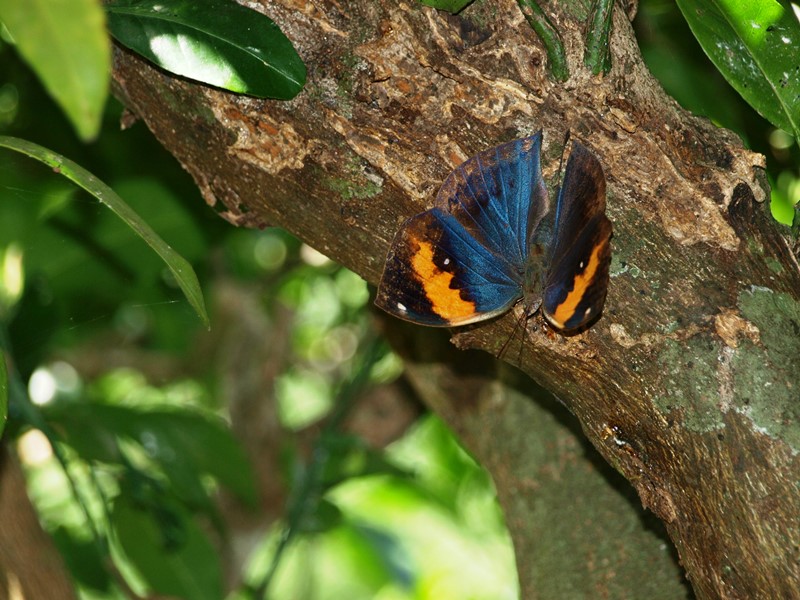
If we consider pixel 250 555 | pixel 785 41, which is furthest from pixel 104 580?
pixel 785 41

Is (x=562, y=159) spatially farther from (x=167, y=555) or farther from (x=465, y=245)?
(x=167, y=555)

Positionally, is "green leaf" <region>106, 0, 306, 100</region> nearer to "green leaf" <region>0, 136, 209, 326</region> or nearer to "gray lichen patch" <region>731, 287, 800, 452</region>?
"green leaf" <region>0, 136, 209, 326</region>

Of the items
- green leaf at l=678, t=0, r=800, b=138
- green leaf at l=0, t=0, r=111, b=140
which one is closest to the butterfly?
green leaf at l=678, t=0, r=800, b=138

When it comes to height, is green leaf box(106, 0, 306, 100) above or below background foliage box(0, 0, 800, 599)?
above

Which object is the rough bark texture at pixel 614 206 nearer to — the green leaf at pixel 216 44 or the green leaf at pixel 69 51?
the green leaf at pixel 216 44

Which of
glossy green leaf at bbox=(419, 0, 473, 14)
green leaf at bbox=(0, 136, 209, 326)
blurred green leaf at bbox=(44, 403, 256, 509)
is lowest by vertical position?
blurred green leaf at bbox=(44, 403, 256, 509)

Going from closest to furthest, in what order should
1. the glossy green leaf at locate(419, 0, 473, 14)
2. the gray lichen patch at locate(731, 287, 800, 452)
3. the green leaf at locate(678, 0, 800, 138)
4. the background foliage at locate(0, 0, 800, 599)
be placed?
the gray lichen patch at locate(731, 287, 800, 452), the glossy green leaf at locate(419, 0, 473, 14), the green leaf at locate(678, 0, 800, 138), the background foliage at locate(0, 0, 800, 599)
